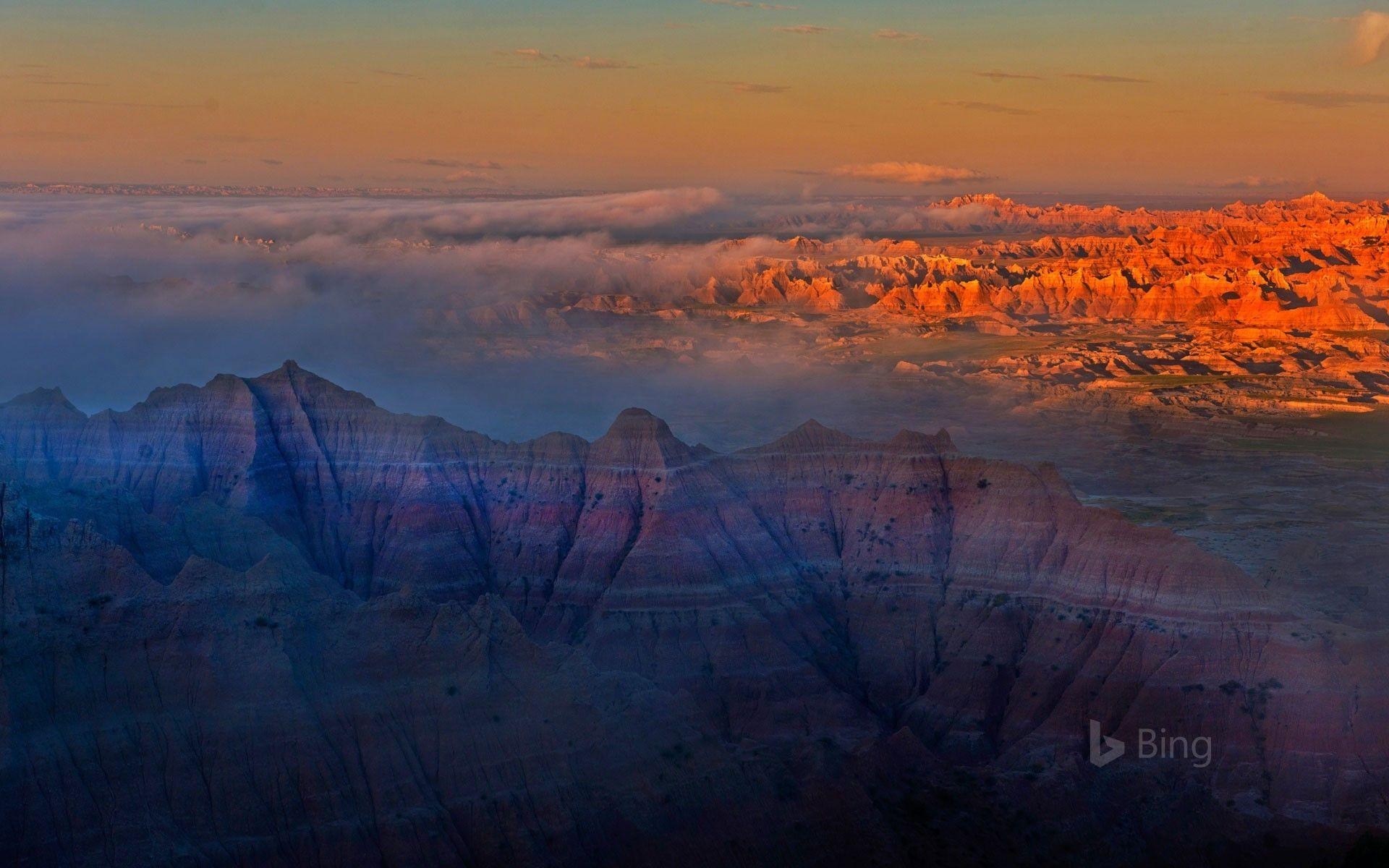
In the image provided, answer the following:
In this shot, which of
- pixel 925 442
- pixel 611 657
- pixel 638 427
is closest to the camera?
pixel 611 657

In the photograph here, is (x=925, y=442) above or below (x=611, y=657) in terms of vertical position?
above

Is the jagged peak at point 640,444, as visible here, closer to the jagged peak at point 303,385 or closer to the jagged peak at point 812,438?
the jagged peak at point 812,438

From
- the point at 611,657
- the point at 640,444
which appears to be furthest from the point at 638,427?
the point at 611,657

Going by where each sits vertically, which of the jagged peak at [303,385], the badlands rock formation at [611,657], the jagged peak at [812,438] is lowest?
the badlands rock formation at [611,657]

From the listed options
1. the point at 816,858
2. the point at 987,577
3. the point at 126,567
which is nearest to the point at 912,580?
the point at 987,577

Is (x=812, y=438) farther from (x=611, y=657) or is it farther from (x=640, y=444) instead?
(x=611, y=657)

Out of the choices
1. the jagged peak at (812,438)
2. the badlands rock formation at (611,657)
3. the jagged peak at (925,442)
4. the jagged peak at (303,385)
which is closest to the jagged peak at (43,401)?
the badlands rock formation at (611,657)

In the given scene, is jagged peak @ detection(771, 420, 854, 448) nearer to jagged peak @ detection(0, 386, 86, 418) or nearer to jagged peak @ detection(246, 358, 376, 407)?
jagged peak @ detection(246, 358, 376, 407)
